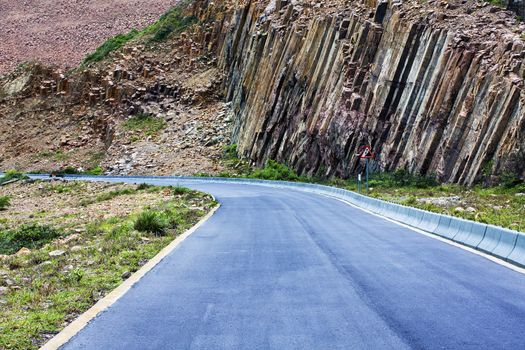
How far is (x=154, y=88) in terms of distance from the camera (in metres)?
79.0

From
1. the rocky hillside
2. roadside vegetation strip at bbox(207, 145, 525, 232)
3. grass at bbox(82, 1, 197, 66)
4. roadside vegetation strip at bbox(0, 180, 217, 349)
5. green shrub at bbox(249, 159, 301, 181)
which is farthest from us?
grass at bbox(82, 1, 197, 66)

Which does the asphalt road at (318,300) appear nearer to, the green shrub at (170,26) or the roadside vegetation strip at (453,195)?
the roadside vegetation strip at (453,195)

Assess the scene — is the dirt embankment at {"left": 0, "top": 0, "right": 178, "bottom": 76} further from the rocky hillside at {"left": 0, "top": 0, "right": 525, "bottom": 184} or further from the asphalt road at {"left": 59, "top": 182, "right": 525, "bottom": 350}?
the asphalt road at {"left": 59, "top": 182, "right": 525, "bottom": 350}

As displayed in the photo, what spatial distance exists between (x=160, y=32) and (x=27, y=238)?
237ft

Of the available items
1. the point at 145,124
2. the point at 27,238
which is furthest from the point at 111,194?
the point at 145,124

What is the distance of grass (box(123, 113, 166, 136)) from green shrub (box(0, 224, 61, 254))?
52777 millimetres

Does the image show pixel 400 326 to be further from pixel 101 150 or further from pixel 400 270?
pixel 101 150

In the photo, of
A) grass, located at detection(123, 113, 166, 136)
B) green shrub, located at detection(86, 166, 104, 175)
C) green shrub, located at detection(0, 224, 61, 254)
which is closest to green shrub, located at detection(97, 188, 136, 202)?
green shrub, located at detection(0, 224, 61, 254)

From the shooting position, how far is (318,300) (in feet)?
30.0

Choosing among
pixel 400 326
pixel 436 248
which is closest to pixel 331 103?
pixel 436 248

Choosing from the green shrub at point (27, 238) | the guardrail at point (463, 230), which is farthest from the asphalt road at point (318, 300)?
the green shrub at point (27, 238)

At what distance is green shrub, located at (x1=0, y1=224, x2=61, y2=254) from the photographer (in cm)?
1823

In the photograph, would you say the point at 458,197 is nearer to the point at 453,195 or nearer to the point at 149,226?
the point at 453,195

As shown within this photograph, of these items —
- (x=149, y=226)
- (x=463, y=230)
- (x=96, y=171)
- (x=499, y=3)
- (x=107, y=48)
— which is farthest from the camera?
(x=107, y=48)
